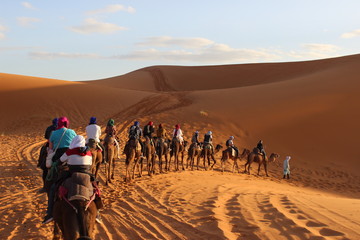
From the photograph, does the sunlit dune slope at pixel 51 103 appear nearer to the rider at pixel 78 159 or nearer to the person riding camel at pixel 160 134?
the person riding camel at pixel 160 134

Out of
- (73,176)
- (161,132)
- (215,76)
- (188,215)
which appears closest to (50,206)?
(73,176)

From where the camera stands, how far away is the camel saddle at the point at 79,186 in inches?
245

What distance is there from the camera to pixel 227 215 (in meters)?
9.89

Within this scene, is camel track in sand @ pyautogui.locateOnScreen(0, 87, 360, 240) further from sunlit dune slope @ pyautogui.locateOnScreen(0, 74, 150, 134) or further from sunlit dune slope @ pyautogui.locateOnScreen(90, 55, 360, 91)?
sunlit dune slope @ pyautogui.locateOnScreen(90, 55, 360, 91)

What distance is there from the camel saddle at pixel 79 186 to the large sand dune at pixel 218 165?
256 centimetres

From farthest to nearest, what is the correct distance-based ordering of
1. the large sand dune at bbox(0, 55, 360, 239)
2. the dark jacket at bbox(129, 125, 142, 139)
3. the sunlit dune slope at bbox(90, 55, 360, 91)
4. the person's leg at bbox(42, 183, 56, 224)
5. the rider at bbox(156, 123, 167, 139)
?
the sunlit dune slope at bbox(90, 55, 360, 91) → the rider at bbox(156, 123, 167, 139) → the dark jacket at bbox(129, 125, 142, 139) → the large sand dune at bbox(0, 55, 360, 239) → the person's leg at bbox(42, 183, 56, 224)

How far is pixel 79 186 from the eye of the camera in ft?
21.0

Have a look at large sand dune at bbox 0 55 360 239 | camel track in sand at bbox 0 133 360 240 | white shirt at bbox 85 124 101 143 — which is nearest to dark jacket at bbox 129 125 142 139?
large sand dune at bbox 0 55 360 239

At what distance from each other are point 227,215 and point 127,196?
400 centimetres

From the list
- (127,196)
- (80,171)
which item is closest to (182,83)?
(127,196)

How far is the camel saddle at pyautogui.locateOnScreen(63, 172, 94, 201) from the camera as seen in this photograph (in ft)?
20.5

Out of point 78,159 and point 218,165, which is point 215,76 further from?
point 78,159

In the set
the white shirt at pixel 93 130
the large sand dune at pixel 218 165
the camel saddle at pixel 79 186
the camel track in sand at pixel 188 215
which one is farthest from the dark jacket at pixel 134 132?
the camel saddle at pixel 79 186

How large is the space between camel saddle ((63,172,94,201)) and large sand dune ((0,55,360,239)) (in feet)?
8.39
